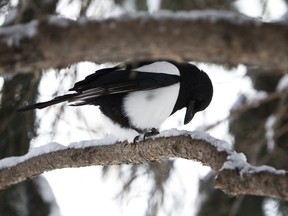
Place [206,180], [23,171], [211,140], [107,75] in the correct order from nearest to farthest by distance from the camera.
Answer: [211,140]
[23,171]
[107,75]
[206,180]

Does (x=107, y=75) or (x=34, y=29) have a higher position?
(x=34, y=29)

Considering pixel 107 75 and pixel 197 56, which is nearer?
pixel 197 56

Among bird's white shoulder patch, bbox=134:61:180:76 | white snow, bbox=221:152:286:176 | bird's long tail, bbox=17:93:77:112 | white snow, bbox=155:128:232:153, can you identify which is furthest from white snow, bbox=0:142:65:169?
white snow, bbox=221:152:286:176

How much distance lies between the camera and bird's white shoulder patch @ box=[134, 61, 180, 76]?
278 centimetres

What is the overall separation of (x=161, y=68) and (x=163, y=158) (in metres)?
0.73

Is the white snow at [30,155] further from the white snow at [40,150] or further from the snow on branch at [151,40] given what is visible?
the snow on branch at [151,40]

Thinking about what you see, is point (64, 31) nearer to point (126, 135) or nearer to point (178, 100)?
point (126, 135)

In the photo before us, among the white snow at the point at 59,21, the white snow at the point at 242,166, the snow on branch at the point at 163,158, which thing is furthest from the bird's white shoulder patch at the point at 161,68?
the white snow at the point at 59,21

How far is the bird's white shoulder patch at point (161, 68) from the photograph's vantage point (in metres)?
2.78

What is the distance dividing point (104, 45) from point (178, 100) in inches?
81.6

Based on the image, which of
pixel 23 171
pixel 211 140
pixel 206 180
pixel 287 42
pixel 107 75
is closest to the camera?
pixel 287 42

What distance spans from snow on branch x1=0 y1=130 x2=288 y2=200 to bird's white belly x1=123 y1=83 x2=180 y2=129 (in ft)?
1.15

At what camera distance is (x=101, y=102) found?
2795mm

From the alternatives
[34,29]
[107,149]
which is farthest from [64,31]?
[107,149]
